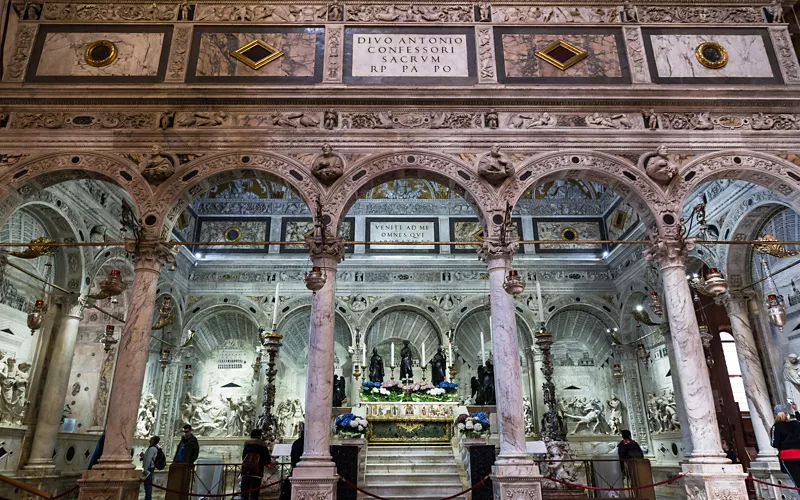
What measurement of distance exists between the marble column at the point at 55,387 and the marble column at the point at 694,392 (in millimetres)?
11624

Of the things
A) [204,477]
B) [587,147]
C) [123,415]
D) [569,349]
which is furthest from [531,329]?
[123,415]

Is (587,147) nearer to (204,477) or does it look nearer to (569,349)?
(569,349)

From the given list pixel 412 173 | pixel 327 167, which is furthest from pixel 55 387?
pixel 412 173

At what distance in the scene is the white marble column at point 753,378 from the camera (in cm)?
1097

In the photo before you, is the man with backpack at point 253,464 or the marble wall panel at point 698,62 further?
the marble wall panel at point 698,62

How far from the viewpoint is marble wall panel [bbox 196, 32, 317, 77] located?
1066cm

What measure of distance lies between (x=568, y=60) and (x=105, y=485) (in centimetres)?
1089

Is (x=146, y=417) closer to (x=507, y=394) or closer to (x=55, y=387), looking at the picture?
(x=55, y=387)

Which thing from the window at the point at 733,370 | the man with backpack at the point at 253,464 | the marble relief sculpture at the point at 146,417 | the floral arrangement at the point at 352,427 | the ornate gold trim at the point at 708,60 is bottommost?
A: the man with backpack at the point at 253,464

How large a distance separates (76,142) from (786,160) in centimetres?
1298

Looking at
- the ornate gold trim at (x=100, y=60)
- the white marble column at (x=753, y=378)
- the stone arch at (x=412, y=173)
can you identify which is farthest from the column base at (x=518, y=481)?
the ornate gold trim at (x=100, y=60)

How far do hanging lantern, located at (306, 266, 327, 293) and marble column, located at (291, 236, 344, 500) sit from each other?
0.87ft

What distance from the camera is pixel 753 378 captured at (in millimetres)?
11242

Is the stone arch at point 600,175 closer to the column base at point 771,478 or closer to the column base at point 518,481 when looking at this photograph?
the column base at point 518,481
